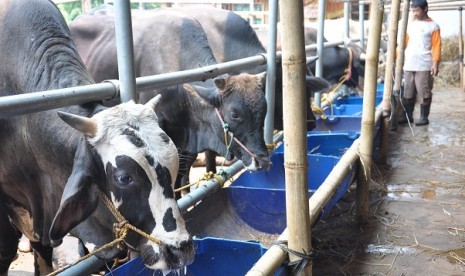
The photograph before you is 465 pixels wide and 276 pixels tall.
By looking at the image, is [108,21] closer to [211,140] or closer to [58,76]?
[211,140]

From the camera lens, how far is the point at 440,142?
6965 mm

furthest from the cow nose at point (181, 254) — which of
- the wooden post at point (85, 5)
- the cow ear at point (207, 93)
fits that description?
the wooden post at point (85, 5)

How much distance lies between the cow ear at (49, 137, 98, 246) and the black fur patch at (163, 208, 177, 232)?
1.02 ft

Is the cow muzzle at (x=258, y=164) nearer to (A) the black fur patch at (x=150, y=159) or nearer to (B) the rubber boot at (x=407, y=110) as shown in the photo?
(A) the black fur patch at (x=150, y=159)

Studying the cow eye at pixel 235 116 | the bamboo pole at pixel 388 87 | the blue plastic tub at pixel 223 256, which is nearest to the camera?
the blue plastic tub at pixel 223 256

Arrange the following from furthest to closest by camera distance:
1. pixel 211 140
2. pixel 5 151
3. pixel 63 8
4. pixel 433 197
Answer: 1. pixel 63 8
2. pixel 433 197
3. pixel 211 140
4. pixel 5 151

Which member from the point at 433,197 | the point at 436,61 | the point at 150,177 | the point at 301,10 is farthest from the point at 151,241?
the point at 436,61

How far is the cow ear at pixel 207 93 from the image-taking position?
4.23 m

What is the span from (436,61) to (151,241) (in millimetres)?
7020

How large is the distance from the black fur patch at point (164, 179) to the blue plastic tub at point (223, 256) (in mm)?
723

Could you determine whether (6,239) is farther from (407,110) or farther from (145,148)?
(407,110)

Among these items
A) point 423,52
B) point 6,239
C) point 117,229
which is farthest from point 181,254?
point 423,52

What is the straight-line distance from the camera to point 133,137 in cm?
212

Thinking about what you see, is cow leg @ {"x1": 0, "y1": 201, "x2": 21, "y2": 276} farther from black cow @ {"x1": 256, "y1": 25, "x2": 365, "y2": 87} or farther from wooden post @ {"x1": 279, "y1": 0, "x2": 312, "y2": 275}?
black cow @ {"x1": 256, "y1": 25, "x2": 365, "y2": 87}
